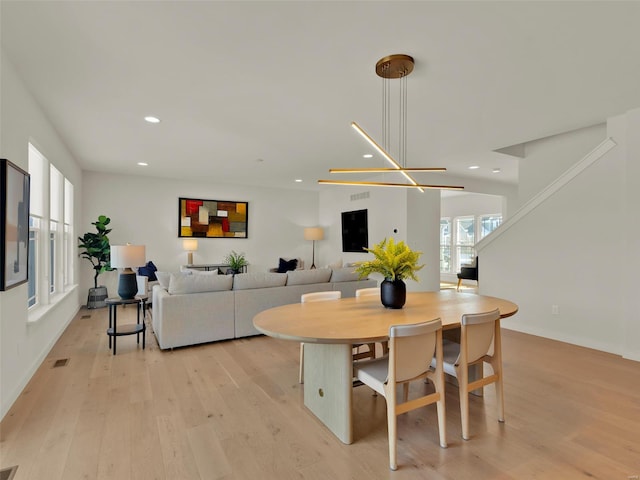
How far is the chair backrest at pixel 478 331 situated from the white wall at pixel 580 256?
249 centimetres

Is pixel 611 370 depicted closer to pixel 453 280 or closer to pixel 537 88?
pixel 537 88

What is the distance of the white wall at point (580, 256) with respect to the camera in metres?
3.61

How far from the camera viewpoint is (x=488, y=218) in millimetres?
9602

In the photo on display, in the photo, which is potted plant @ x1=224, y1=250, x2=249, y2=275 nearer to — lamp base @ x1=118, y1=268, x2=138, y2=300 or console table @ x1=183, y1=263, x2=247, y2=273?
console table @ x1=183, y1=263, x2=247, y2=273

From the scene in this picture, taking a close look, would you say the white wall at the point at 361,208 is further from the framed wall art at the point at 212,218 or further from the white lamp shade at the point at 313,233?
the framed wall art at the point at 212,218

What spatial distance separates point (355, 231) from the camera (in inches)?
299

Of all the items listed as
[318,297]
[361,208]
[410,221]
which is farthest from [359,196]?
[318,297]

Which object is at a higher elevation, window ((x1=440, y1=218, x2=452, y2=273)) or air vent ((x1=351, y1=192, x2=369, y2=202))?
air vent ((x1=351, y1=192, x2=369, y2=202))

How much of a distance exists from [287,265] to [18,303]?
558 centimetres

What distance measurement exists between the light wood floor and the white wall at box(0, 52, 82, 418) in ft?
0.61

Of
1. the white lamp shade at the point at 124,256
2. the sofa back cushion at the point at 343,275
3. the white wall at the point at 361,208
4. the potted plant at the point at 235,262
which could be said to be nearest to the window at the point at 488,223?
the white wall at the point at 361,208

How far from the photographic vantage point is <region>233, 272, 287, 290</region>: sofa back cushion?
4270mm

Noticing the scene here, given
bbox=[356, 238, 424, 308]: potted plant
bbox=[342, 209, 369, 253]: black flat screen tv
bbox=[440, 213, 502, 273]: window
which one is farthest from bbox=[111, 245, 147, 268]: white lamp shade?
bbox=[440, 213, 502, 273]: window

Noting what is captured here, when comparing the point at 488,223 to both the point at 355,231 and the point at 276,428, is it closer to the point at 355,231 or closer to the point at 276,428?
the point at 355,231
